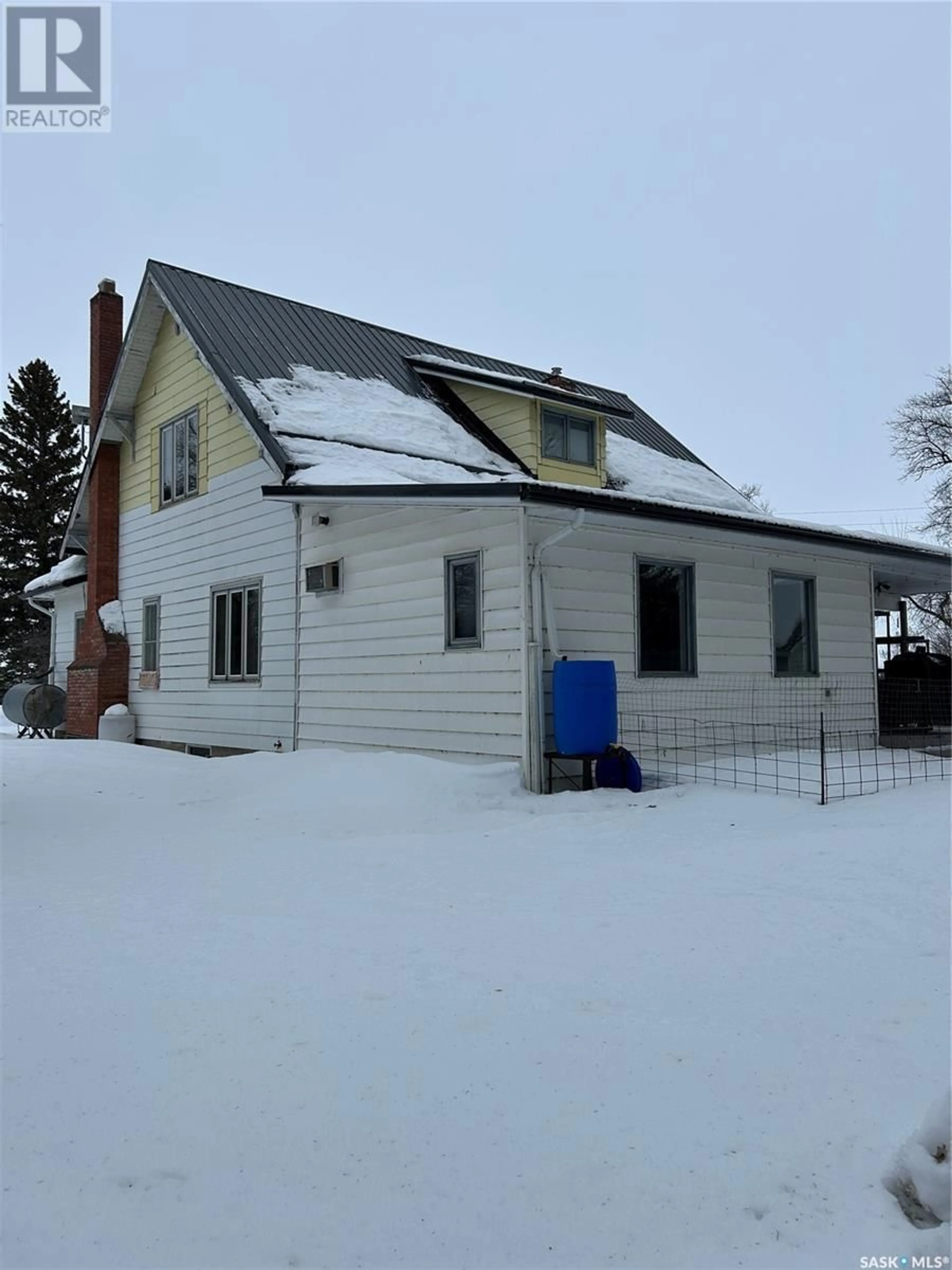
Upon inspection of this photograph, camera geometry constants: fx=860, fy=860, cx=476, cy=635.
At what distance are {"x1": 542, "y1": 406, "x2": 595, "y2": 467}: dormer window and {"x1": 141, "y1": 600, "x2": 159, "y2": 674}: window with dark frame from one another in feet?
23.2

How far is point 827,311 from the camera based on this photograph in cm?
2886

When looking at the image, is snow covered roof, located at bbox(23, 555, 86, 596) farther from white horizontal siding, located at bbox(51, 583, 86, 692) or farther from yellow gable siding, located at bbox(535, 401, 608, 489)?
yellow gable siding, located at bbox(535, 401, 608, 489)


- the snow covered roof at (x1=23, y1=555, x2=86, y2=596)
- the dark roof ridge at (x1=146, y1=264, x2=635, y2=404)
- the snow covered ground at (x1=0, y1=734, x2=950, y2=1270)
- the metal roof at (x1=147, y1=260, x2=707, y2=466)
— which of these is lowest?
the snow covered ground at (x1=0, y1=734, x2=950, y2=1270)

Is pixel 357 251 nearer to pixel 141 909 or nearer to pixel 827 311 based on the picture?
pixel 827 311

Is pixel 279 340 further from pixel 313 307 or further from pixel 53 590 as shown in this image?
pixel 53 590

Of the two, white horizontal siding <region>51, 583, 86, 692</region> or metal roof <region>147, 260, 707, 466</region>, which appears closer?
metal roof <region>147, 260, 707, 466</region>

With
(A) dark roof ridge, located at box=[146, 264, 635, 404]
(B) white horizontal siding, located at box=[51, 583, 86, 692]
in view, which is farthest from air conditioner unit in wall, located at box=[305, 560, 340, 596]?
(B) white horizontal siding, located at box=[51, 583, 86, 692]

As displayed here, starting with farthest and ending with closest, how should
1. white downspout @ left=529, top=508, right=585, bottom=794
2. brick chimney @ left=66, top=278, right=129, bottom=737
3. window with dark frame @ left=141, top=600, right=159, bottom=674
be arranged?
brick chimney @ left=66, top=278, right=129, bottom=737 → window with dark frame @ left=141, top=600, right=159, bottom=674 → white downspout @ left=529, top=508, right=585, bottom=794

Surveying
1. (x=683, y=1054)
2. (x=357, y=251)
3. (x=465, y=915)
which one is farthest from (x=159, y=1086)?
(x=357, y=251)

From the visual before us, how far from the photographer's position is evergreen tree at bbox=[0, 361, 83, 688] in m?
32.1

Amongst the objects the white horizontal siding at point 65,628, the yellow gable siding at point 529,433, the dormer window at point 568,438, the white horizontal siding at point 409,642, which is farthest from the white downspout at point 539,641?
the white horizontal siding at point 65,628

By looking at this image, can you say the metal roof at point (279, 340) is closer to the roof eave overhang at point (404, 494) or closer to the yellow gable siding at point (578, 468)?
the yellow gable siding at point (578, 468)

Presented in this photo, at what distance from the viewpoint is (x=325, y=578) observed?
1010cm

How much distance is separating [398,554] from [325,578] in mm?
1280
